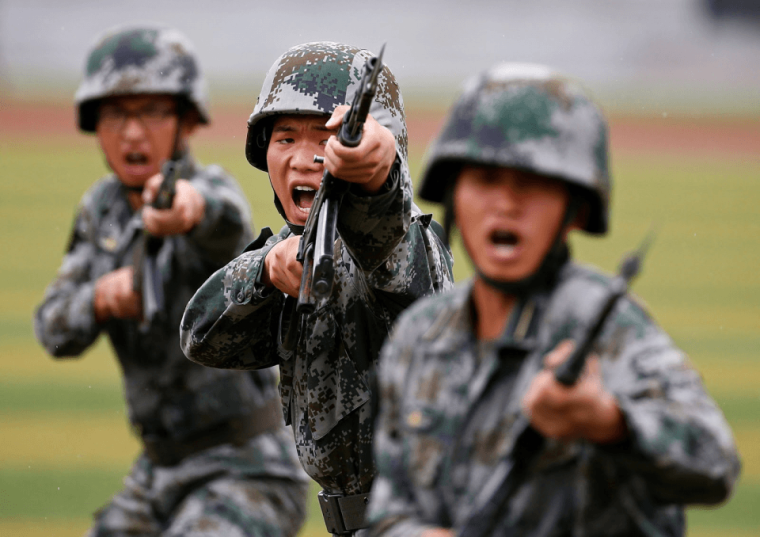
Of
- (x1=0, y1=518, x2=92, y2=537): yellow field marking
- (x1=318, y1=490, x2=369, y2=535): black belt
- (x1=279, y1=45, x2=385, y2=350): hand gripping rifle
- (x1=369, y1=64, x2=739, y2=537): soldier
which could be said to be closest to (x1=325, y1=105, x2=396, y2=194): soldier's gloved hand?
(x1=279, y1=45, x2=385, y2=350): hand gripping rifle

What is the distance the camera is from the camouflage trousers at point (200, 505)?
5793 mm

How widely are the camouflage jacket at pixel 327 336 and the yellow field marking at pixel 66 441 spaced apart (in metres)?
8.61

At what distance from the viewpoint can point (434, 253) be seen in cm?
427

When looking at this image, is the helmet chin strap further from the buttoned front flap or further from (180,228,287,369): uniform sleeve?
(180,228,287,369): uniform sleeve

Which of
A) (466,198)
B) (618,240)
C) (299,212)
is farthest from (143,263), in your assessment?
(618,240)

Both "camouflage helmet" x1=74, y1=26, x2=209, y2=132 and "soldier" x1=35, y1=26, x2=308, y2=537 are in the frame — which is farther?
"camouflage helmet" x1=74, y1=26, x2=209, y2=132

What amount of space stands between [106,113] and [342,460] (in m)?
2.97

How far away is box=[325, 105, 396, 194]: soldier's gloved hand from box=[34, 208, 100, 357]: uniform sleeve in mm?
3213

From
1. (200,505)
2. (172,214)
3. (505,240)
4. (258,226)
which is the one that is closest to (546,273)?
(505,240)

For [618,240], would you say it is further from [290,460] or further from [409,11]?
[409,11]

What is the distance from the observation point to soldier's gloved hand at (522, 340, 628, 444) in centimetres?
249

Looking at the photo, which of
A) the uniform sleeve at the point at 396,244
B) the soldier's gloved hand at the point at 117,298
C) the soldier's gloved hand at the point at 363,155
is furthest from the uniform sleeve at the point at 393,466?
the soldier's gloved hand at the point at 117,298

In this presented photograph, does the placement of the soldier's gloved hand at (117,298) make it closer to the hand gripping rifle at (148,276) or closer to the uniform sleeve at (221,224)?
the hand gripping rifle at (148,276)

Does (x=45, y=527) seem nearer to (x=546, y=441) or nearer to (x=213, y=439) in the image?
Answer: (x=213, y=439)
